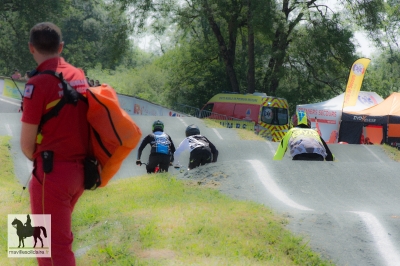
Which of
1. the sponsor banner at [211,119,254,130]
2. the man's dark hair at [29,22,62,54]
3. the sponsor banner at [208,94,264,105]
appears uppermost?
the man's dark hair at [29,22,62,54]

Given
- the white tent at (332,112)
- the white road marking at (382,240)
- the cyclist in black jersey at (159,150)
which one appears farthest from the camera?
the white tent at (332,112)

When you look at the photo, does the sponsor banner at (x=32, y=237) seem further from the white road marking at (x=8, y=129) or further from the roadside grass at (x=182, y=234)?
the white road marking at (x=8, y=129)

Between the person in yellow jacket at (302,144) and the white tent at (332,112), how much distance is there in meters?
18.6

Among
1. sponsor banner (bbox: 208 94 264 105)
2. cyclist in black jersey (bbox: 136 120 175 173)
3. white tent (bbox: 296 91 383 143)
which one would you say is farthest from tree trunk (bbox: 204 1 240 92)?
cyclist in black jersey (bbox: 136 120 175 173)

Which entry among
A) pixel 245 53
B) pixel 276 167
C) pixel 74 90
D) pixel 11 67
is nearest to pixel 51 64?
pixel 74 90

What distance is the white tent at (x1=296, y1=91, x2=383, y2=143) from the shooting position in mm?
28438

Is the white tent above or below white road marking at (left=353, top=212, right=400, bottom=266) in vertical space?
below

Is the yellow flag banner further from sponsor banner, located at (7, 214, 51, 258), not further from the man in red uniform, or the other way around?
the man in red uniform

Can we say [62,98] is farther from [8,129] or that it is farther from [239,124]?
[239,124]

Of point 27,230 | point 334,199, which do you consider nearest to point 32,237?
point 27,230

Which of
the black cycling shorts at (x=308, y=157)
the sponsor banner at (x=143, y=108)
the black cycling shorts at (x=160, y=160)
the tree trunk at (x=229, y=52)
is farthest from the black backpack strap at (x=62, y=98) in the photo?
the tree trunk at (x=229, y=52)

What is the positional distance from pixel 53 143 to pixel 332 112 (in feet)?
85.1

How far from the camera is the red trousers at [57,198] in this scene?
3.74m

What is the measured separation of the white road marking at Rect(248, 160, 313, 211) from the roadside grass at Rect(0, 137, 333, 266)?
66 centimetres
